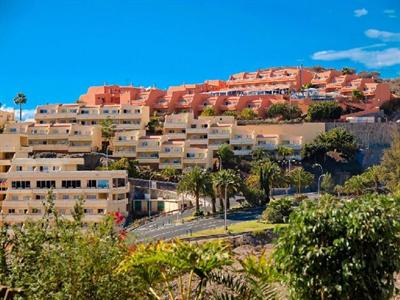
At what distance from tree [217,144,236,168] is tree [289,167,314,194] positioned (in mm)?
8826

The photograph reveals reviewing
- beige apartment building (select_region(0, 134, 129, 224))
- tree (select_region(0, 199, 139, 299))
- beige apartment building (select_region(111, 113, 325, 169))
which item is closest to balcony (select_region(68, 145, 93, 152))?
beige apartment building (select_region(111, 113, 325, 169))

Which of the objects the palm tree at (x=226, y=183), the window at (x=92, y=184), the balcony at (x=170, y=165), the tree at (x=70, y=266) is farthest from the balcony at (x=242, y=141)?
the tree at (x=70, y=266)

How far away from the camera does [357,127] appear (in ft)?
255

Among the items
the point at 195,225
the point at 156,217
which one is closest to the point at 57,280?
the point at 195,225

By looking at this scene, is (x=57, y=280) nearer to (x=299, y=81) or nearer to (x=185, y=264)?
(x=185, y=264)

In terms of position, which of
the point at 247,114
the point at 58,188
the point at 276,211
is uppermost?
the point at 247,114

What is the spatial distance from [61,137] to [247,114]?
2369cm

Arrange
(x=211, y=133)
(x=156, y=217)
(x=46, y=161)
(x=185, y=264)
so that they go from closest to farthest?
1. (x=185, y=264)
2. (x=156, y=217)
3. (x=46, y=161)
4. (x=211, y=133)

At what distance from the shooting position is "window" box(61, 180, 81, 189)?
60.5m

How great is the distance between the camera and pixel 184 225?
52.0 m

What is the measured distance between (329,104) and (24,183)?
39.7 m

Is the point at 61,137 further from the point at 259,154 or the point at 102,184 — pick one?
the point at 259,154

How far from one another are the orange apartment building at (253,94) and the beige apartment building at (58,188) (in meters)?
27.7

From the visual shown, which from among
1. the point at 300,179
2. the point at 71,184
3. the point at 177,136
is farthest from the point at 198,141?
the point at 71,184
